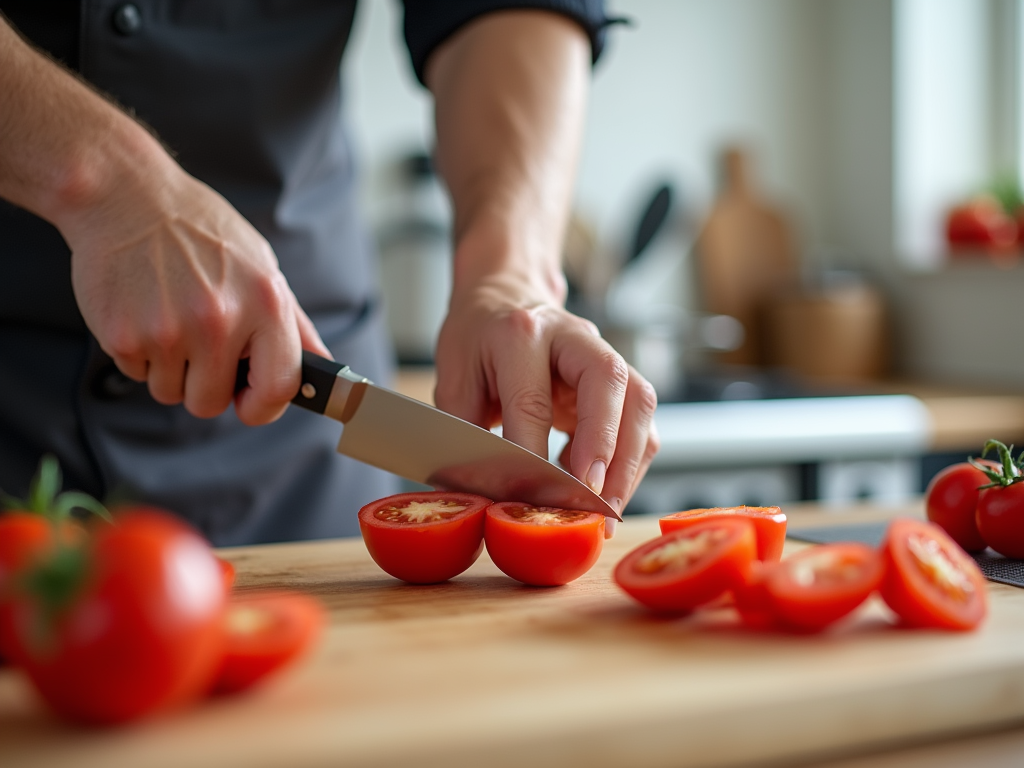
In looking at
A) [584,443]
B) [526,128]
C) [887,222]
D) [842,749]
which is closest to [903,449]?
[887,222]

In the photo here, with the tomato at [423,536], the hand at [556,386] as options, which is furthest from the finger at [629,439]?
the tomato at [423,536]

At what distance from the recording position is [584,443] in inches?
37.7

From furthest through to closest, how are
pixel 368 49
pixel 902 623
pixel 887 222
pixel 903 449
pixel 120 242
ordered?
pixel 887 222 → pixel 368 49 → pixel 903 449 → pixel 120 242 → pixel 902 623

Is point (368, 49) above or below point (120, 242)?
above

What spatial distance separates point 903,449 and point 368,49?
1807mm

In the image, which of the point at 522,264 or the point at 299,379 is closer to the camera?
the point at 299,379

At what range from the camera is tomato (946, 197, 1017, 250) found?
3109mm

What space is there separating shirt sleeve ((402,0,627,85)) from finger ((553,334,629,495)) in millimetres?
566

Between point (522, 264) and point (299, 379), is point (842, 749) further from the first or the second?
point (522, 264)

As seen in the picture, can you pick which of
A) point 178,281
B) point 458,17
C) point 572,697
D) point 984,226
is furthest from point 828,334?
point 572,697

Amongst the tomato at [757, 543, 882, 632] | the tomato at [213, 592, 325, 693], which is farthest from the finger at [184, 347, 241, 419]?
the tomato at [757, 543, 882, 632]

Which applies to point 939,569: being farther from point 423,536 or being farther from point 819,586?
point 423,536

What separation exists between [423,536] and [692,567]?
0.24 metres

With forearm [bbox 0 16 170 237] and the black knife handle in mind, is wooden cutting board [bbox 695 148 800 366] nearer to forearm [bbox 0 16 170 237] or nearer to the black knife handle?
the black knife handle
